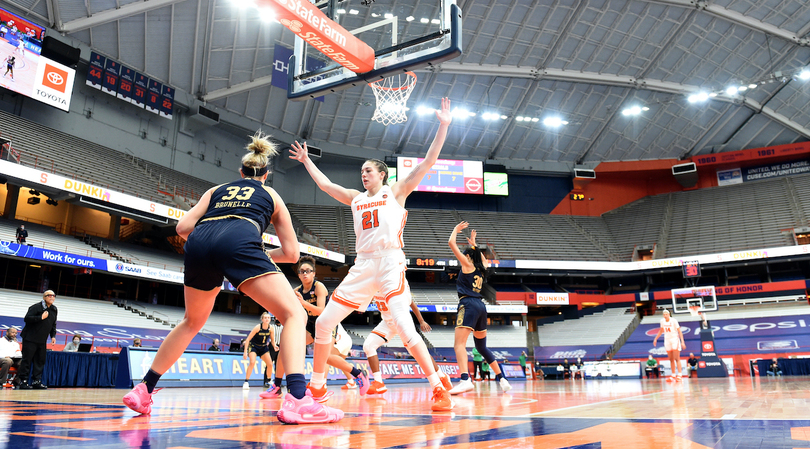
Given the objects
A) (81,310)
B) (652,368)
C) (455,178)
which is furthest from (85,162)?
(652,368)

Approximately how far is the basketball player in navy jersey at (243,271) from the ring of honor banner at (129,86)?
24.0 meters

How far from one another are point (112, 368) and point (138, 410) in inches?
402

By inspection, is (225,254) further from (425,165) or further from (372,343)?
(372,343)

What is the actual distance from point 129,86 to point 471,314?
2361cm

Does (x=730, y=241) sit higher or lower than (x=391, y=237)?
higher

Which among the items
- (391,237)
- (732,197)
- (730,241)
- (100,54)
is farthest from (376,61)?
(732,197)

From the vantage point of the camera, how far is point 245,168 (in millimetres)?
3789

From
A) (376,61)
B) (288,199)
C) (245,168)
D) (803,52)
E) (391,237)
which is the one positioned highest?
(803,52)

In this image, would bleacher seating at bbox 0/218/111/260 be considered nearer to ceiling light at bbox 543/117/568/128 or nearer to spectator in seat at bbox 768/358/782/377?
ceiling light at bbox 543/117/568/128

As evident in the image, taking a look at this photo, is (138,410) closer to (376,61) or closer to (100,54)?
(376,61)

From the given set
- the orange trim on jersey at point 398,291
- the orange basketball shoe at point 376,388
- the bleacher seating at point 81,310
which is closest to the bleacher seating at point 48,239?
the bleacher seating at point 81,310

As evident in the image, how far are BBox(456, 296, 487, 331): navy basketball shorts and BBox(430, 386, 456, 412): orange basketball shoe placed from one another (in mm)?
3397

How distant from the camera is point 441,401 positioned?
13.6ft

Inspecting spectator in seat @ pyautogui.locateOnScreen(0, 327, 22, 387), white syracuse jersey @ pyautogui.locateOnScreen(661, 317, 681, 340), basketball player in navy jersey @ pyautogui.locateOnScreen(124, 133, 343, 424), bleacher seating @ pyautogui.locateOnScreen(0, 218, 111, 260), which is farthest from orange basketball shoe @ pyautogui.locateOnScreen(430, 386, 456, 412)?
bleacher seating @ pyautogui.locateOnScreen(0, 218, 111, 260)
